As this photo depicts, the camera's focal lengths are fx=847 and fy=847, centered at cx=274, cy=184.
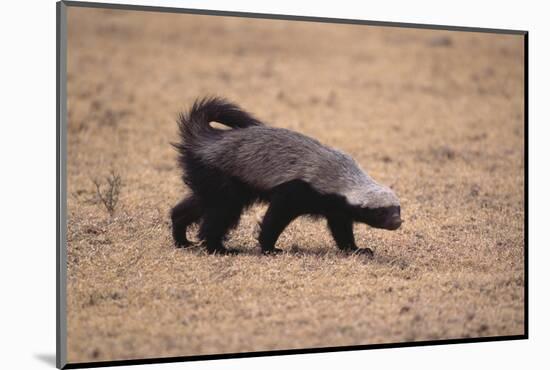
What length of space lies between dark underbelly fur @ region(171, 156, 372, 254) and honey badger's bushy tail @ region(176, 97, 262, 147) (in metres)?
0.25

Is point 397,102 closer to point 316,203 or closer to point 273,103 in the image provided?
point 273,103

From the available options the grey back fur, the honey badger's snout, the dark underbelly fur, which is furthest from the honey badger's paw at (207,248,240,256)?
the honey badger's snout

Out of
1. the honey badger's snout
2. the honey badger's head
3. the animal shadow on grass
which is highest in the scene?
the honey badger's head

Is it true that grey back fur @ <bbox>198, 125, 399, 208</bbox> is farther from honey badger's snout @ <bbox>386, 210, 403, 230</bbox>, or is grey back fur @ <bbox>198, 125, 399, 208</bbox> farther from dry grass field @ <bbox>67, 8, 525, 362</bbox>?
dry grass field @ <bbox>67, 8, 525, 362</bbox>

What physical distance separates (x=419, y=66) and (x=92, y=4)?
9.62m

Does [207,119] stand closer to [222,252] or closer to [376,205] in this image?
[222,252]

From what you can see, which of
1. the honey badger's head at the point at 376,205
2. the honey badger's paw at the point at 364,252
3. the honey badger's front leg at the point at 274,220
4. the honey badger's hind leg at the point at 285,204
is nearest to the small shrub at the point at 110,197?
the honey badger's front leg at the point at 274,220

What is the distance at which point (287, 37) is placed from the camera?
16250 mm

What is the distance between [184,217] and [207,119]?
964 millimetres

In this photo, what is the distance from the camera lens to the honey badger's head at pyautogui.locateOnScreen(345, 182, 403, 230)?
756 cm

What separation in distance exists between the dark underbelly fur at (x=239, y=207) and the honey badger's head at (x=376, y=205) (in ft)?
0.31

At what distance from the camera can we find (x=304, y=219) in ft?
30.8

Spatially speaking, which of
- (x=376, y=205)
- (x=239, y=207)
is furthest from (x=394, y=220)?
(x=239, y=207)

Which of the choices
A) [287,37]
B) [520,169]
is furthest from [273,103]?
[520,169]
